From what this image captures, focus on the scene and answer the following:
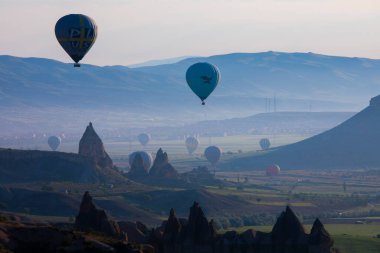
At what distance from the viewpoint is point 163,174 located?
188 m

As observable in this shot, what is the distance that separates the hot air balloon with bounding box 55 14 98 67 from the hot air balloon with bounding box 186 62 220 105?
30123mm

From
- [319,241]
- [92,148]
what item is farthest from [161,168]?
[319,241]

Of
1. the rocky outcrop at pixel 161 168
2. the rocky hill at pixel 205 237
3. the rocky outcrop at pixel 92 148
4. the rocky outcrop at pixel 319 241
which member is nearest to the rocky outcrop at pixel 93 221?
the rocky hill at pixel 205 237

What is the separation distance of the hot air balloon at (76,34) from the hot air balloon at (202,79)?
30123mm

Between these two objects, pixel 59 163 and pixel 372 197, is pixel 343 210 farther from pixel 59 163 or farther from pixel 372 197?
pixel 59 163

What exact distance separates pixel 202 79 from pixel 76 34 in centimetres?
3308

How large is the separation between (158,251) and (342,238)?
40.4 m

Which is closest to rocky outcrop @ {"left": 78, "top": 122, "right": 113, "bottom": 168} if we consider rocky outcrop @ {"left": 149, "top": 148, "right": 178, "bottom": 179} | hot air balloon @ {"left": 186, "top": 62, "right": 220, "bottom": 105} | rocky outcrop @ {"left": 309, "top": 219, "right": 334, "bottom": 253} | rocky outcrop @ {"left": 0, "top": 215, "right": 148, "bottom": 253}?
rocky outcrop @ {"left": 149, "top": 148, "right": 178, "bottom": 179}

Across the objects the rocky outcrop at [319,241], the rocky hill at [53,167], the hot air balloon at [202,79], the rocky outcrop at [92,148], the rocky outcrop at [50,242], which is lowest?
the rocky outcrop at [319,241]

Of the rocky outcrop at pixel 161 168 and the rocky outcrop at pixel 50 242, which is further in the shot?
the rocky outcrop at pixel 161 168

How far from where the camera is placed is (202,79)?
15188cm

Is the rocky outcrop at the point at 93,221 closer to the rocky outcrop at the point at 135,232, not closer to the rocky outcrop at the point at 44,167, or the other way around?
the rocky outcrop at the point at 135,232

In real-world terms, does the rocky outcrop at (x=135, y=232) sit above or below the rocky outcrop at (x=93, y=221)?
below

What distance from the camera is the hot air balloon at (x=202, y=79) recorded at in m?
152
